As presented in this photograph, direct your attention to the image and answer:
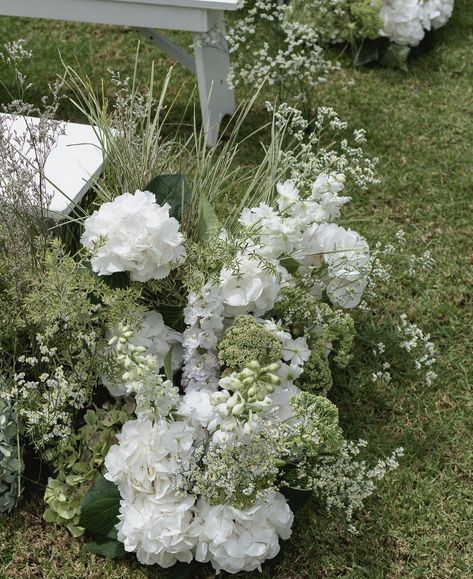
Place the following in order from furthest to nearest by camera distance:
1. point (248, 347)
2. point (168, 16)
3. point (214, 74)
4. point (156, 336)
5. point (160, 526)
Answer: point (214, 74) < point (168, 16) < point (156, 336) < point (248, 347) < point (160, 526)

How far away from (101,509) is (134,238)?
828 mm

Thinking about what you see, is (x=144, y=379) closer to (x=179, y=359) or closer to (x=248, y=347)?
(x=248, y=347)

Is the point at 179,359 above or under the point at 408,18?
under

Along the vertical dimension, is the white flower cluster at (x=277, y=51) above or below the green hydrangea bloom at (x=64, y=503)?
above

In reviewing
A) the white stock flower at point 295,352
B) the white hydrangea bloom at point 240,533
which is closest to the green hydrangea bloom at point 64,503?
the white hydrangea bloom at point 240,533

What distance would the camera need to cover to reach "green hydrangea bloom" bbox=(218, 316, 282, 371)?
2.54 meters

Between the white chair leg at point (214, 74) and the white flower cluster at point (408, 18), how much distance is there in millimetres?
1033

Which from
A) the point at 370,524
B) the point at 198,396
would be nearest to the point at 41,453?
the point at 198,396

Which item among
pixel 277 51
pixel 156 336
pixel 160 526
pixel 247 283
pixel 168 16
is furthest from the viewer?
pixel 277 51

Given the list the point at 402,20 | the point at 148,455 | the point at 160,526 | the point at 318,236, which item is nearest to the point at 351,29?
the point at 402,20

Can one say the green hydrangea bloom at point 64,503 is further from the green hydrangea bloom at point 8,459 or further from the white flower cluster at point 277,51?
the white flower cluster at point 277,51

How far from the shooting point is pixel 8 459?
2.70 metres

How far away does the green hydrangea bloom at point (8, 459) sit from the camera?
268 centimetres

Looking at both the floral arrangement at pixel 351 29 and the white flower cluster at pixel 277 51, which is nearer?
the white flower cluster at pixel 277 51
